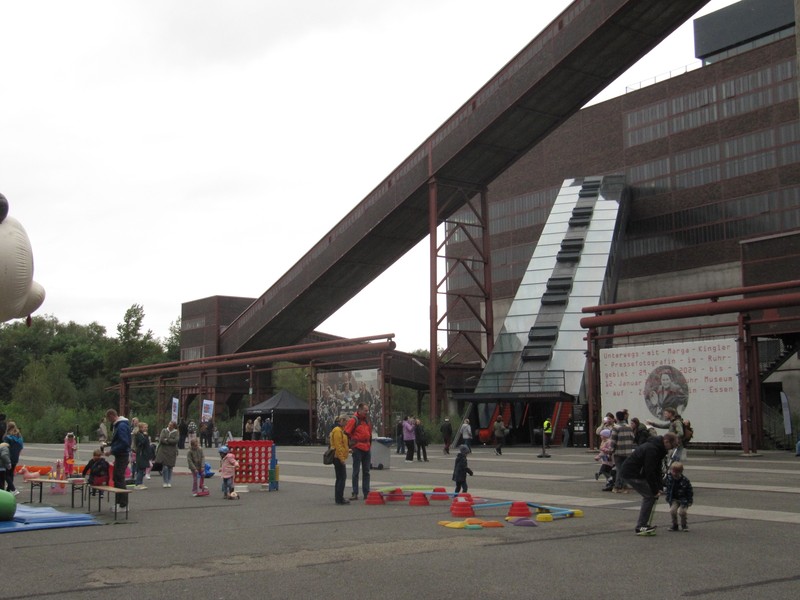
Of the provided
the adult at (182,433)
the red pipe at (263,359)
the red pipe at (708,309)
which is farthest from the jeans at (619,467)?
the adult at (182,433)

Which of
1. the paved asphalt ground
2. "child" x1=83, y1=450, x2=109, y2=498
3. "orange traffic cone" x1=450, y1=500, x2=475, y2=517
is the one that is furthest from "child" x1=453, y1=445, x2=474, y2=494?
"child" x1=83, y1=450, x2=109, y2=498

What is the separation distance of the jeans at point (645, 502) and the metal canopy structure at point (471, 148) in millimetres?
27521

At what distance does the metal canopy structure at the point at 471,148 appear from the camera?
36.2m

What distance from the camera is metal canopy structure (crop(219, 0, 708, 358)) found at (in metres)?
36.2

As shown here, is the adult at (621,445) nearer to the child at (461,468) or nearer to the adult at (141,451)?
the child at (461,468)

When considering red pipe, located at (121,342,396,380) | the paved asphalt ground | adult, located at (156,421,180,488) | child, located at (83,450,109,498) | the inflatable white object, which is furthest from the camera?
red pipe, located at (121,342,396,380)

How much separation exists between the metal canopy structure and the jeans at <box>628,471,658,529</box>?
90.3 ft

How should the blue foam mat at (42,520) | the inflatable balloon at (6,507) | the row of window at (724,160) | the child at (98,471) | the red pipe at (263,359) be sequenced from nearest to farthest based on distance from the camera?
the blue foam mat at (42,520), the inflatable balloon at (6,507), the child at (98,471), the red pipe at (263,359), the row of window at (724,160)

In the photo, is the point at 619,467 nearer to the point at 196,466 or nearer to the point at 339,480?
the point at 339,480

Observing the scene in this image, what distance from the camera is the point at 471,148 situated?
4209 centimetres

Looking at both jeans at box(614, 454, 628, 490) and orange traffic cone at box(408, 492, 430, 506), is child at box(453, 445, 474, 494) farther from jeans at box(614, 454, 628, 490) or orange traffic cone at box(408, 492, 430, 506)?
jeans at box(614, 454, 628, 490)

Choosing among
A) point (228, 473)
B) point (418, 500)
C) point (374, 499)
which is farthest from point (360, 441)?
point (228, 473)

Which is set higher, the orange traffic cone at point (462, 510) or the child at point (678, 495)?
the child at point (678, 495)

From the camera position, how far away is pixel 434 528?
12.3 m
